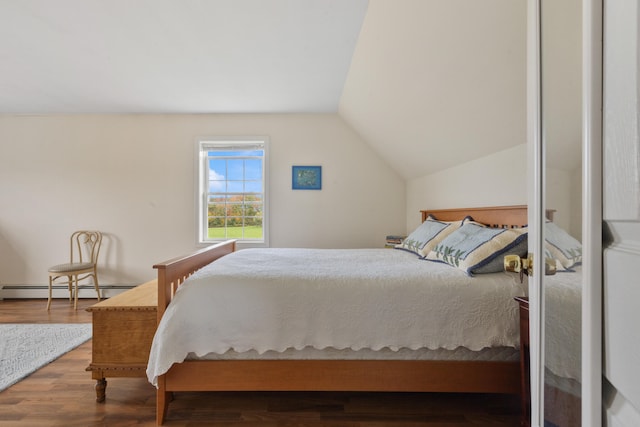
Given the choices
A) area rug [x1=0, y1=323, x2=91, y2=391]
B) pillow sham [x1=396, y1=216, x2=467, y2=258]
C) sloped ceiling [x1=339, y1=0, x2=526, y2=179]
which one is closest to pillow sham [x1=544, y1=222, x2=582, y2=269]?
sloped ceiling [x1=339, y1=0, x2=526, y2=179]

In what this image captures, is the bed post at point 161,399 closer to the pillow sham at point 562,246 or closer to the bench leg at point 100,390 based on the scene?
Answer: the bench leg at point 100,390

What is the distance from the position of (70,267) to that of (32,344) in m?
1.09

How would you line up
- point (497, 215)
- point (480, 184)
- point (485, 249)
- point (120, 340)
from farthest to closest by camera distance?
point (480, 184) → point (497, 215) → point (120, 340) → point (485, 249)

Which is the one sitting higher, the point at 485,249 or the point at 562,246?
the point at 562,246

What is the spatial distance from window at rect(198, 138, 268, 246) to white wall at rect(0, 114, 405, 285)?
0.18m

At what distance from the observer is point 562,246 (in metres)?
0.65

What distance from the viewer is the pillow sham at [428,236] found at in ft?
6.88

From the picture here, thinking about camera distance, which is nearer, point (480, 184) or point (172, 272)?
point (172, 272)

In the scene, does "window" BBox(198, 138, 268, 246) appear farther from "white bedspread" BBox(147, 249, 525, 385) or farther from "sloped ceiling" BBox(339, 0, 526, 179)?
"white bedspread" BBox(147, 249, 525, 385)

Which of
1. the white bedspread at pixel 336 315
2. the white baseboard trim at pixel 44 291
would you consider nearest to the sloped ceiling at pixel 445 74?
the white bedspread at pixel 336 315

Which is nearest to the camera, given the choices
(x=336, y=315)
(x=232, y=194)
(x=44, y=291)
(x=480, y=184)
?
Result: (x=336, y=315)

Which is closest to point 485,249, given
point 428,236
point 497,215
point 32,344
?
point 497,215

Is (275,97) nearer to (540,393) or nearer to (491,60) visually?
(491,60)

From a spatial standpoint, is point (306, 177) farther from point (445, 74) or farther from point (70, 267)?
point (70, 267)
